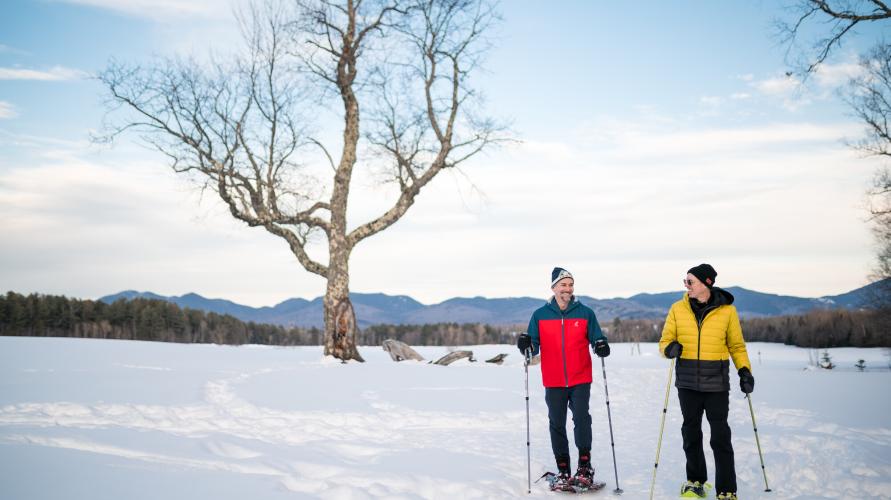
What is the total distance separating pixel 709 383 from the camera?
18.7 ft

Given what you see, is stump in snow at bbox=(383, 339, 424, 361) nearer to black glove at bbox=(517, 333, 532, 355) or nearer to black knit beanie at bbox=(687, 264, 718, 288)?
black glove at bbox=(517, 333, 532, 355)

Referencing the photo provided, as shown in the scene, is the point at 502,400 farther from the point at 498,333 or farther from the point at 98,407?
the point at 498,333

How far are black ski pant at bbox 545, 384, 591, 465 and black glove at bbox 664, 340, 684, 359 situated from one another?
90 cm

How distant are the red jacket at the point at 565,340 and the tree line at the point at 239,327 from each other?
95.7 feet

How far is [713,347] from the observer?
570 cm

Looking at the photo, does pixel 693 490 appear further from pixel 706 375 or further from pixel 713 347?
pixel 713 347

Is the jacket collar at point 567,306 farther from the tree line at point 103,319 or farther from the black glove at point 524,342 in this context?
the tree line at point 103,319

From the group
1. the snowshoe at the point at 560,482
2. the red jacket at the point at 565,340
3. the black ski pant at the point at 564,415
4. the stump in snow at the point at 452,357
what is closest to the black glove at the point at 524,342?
the red jacket at the point at 565,340

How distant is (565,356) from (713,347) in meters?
1.44

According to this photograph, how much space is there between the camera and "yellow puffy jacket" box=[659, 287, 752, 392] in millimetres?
5688

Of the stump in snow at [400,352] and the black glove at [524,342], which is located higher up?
the black glove at [524,342]

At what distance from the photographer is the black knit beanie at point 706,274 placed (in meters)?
5.71

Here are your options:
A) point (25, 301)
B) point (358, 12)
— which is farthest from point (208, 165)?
point (25, 301)

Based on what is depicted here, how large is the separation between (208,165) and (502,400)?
12643 mm
